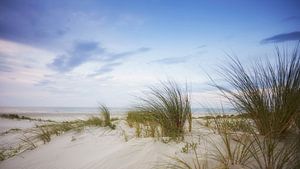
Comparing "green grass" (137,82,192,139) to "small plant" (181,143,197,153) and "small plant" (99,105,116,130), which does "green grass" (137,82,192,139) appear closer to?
"small plant" (181,143,197,153)

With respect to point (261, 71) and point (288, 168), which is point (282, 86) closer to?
point (261, 71)

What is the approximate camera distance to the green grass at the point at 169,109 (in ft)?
12.2


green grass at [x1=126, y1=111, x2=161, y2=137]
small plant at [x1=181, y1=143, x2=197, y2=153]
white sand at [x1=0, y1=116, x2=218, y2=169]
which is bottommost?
white sand at [x1=0, y1=116, x2=218, y2=169]

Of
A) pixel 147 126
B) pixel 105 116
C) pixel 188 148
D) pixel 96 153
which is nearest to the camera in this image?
pixel 188 148

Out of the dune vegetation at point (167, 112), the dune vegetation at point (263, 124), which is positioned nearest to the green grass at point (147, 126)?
the dune vegetation at point (167, 112)

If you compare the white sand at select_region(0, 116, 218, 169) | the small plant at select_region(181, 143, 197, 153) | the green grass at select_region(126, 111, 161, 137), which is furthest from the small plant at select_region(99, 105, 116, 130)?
the small plant at select_region(181, 143, 197, 153)

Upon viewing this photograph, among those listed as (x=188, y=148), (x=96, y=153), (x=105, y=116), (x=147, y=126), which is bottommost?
(x=96, y=153)

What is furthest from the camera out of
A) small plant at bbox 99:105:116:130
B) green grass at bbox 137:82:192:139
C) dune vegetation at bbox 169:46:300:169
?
small plant at bbox 99:105:116:130

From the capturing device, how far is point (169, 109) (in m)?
3.89

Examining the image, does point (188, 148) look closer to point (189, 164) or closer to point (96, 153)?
point (189, 164)

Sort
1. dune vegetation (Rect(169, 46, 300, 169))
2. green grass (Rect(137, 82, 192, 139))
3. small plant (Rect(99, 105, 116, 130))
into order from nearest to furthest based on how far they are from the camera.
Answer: dune vegetation (Rect(169, 46, 300, 169)), green grass (Rect(137, 82, 192, 139)), small plant (Rect(99, 105, 116, 130))

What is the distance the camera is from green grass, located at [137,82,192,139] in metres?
3.72

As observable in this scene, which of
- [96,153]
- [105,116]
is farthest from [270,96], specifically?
[105,116]

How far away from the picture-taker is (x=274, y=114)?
2648mm
